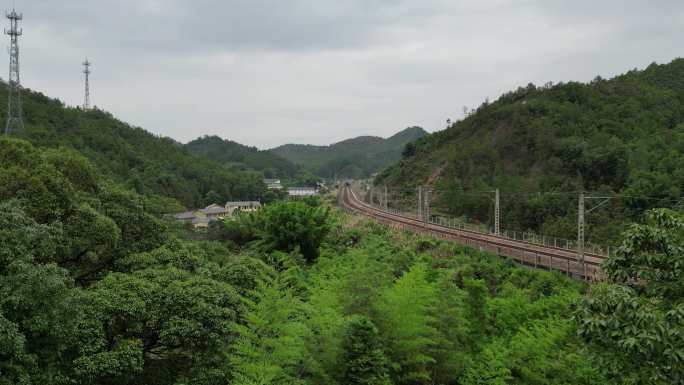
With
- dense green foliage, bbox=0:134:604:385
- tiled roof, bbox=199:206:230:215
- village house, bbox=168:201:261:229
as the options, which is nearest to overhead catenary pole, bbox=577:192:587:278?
dense green foliage, bbox=0:134:604:385

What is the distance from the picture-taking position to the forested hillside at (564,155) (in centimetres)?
3531

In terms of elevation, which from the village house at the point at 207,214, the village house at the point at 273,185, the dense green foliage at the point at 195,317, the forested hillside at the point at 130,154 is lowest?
the village house at the point at 207,214

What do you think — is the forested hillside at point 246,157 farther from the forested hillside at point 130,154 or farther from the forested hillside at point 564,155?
the forested hillside at point 564,155

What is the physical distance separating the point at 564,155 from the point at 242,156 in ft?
388

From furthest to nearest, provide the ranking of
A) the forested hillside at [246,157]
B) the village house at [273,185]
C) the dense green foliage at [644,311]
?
the forested hillside at [246,157] < the village house at [273,185] < the dense green foliage at [644,311]

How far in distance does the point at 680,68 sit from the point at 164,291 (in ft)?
227

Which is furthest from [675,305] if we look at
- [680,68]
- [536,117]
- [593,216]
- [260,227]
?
[680,68]

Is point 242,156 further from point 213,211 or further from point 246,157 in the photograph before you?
point 213,211

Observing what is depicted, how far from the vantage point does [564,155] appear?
4859 cm

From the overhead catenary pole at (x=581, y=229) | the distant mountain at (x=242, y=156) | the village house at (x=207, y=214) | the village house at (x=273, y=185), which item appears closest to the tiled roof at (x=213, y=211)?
the village house at (x=207, y=214)

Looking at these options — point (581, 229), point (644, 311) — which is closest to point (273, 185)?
point (581, 229)

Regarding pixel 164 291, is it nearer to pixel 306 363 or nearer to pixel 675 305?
pixel 306 363

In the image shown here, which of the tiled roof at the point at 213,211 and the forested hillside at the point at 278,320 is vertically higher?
the forested hillside at the point at 278,320

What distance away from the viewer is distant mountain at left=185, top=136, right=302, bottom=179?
151 metres
